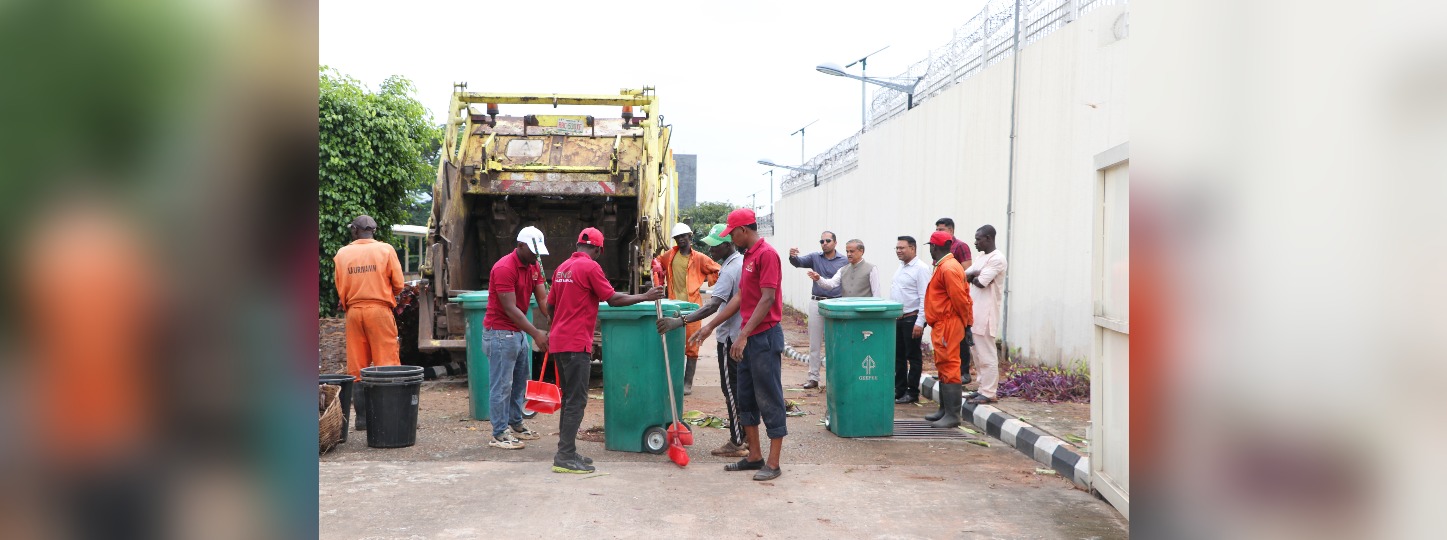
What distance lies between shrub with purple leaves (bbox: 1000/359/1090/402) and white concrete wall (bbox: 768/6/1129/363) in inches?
9.8

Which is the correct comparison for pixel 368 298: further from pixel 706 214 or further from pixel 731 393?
pixel 706 214

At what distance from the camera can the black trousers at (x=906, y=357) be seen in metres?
8.80

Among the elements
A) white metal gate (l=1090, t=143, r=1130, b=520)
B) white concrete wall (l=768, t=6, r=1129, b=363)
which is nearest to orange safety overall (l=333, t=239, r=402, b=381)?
white metal gate (l=1090, t=143, r=1130, b=520)

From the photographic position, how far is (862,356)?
7051 mm

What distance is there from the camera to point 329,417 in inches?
246

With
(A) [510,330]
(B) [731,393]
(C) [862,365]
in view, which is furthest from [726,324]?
(A) [510,330]

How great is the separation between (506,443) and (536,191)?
12.5 ft

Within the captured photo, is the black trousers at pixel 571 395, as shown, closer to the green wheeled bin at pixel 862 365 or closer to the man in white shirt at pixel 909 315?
the green wheeled bin at pixel 862 365

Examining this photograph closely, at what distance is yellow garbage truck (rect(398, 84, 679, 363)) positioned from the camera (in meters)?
9.41
